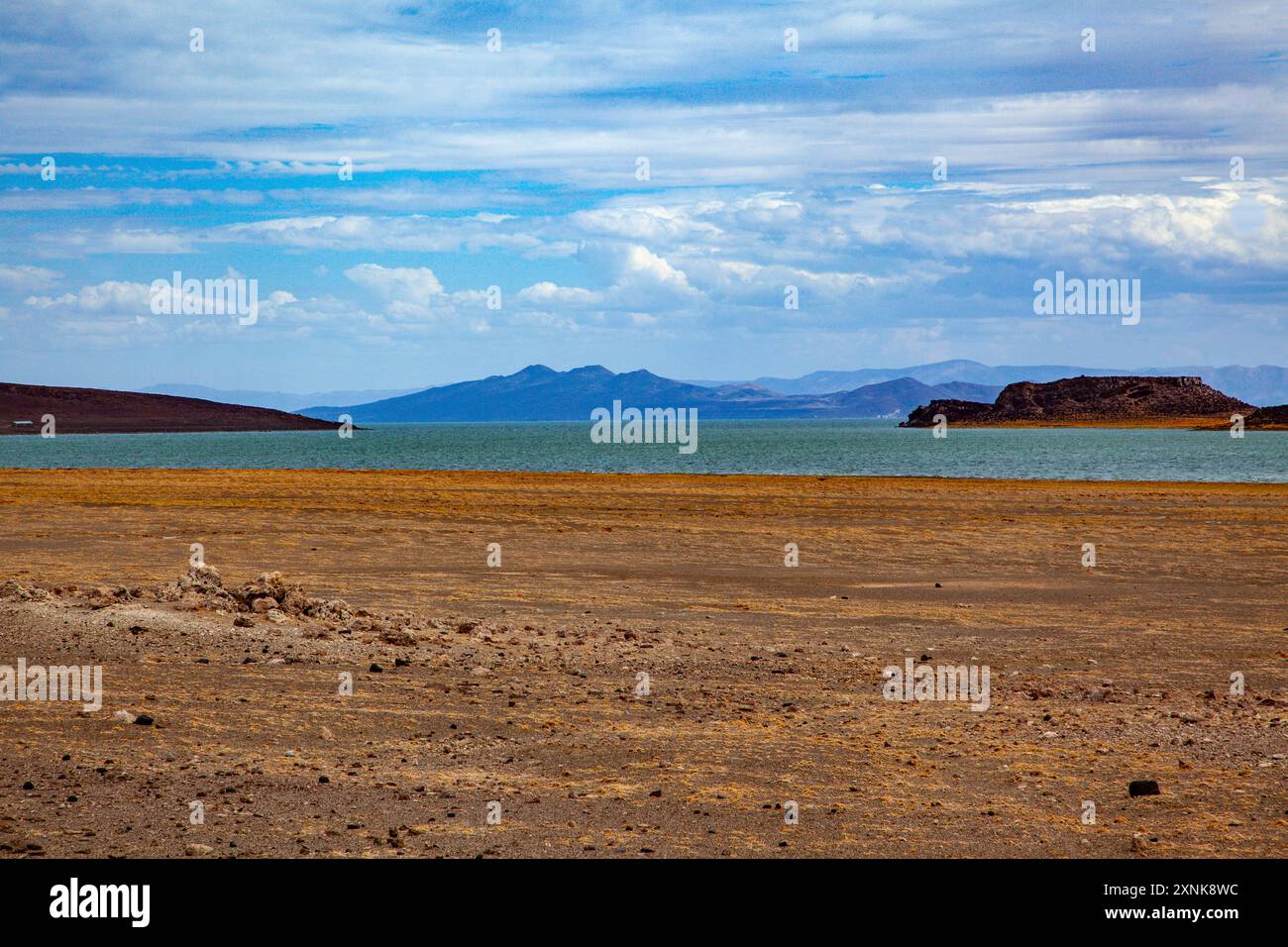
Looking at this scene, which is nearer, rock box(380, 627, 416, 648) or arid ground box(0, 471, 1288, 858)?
arid ground box(0, 471, 1288, 858)

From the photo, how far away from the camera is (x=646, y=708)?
37.5ft

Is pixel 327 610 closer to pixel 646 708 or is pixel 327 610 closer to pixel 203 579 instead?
pixel 203 579

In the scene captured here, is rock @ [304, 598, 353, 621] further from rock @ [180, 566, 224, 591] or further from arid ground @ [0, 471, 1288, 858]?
rock @ [180, 566, 224, 591]

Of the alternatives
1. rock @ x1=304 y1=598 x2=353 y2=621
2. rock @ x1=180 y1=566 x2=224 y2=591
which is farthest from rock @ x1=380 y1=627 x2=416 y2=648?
rock @ x1=180 y1=566 x2=224 y2=591

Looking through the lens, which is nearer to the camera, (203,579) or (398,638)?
(398,638)

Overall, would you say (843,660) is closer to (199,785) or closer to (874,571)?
(199,785)

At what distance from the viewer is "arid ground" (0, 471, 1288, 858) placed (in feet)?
26.1

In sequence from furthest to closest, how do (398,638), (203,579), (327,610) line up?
(203,579) < (327,610) < (398,638)

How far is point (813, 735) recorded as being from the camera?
10492 millimetres

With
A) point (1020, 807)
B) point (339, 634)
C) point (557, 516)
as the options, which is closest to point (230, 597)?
point (339, 634)

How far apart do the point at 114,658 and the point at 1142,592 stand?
16410mm

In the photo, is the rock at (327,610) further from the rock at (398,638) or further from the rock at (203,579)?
the rock at (203,579)

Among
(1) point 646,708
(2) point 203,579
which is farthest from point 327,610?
(1) point 646,708
